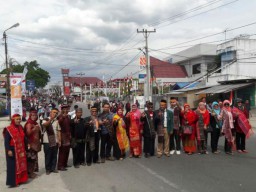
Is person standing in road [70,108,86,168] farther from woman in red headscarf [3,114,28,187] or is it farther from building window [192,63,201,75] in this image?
building window [192,63,201,75]

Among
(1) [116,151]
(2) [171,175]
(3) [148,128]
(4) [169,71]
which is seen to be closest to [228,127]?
(3) [148,128]

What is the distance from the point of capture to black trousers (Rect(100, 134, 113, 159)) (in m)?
8.70

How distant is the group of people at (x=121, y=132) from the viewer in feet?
24.3

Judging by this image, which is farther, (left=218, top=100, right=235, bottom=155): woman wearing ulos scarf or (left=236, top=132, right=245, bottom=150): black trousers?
(left=236, top=132, right=245, bottom=150): black trousers

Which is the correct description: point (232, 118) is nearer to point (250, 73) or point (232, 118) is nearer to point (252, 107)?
point (252, 107)

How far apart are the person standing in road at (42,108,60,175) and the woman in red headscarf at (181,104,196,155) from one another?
12.4 ft

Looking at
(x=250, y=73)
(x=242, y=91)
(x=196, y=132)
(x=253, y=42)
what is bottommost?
(x=196, y=132)

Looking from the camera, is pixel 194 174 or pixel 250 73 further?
pixel 250 73

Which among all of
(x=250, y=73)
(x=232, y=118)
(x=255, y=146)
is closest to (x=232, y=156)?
(x=232, y=118)

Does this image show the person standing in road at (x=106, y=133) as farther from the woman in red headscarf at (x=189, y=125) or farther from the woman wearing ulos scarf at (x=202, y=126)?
the woman wearing ulos scarf at (x=202, y=126)

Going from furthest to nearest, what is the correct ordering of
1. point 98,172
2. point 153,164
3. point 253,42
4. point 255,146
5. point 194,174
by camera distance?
point 253,42 < point 255,146 < point 153,164 < point 98,172 < point 194,174

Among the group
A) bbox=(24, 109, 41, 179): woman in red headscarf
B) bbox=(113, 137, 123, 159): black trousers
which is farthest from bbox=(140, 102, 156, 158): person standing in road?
bbox=(24, 109, 41, 179): woman in red headscarf

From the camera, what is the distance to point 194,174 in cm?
701

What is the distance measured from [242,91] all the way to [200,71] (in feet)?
47.5
